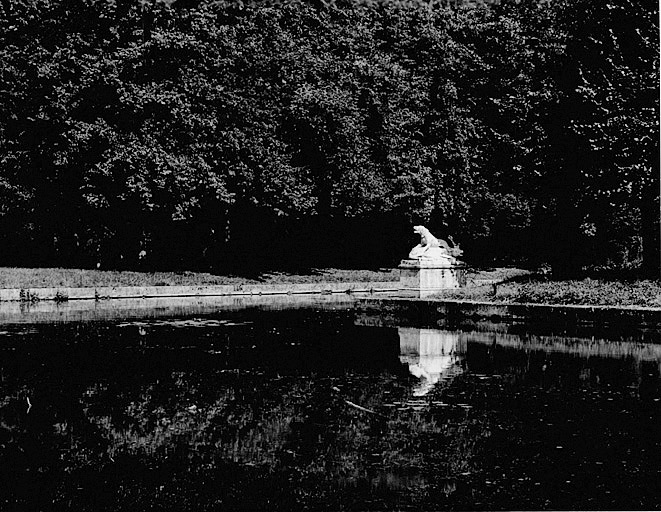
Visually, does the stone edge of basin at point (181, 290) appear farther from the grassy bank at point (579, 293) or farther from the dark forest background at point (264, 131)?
the grassy bank at point (579, 293)

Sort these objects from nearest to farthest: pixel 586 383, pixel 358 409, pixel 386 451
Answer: pixel 386 451 < pixel 358 409 < pixel 586 383

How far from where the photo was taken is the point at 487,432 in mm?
8516

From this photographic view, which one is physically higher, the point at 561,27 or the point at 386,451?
the point at 561,27

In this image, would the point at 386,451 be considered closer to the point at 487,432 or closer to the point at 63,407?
the point at 487,432

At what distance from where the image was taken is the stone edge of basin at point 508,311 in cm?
1667

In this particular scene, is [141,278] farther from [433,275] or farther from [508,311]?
[508,311]

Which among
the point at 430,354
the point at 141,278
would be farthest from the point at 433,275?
the point at 141,278

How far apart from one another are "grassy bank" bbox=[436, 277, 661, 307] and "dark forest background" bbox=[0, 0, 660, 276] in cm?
585

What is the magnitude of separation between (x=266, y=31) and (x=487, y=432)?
33.3 meters

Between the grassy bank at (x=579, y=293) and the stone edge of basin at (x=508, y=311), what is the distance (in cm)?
47

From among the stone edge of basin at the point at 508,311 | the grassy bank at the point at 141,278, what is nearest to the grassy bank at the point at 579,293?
the stone edge of basin at the point at 508,311

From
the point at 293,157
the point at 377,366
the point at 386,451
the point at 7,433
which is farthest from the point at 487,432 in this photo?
the point at 293,157

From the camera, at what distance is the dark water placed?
21.2ft

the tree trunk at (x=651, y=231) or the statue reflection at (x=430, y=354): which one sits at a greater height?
the tree trunk at (x=651, y=231)
